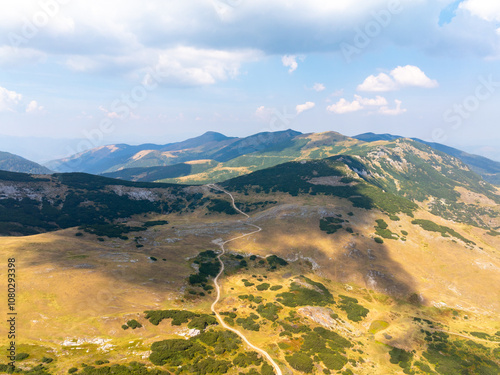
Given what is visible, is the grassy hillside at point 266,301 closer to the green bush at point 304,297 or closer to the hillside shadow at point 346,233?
the green bush at point 304,297

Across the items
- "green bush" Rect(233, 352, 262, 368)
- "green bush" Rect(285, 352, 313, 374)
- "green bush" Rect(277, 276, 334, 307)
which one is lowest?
"green bush" Rect(277, 276, 334, 307)

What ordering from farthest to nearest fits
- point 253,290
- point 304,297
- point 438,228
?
point 438,228
point 253,290
point 304,297

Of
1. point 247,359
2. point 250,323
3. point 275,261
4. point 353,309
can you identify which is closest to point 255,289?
point 250,323

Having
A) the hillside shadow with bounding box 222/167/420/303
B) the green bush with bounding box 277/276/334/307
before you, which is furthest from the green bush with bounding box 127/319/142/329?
the hillside shadow with bounding box 222/167/420/303

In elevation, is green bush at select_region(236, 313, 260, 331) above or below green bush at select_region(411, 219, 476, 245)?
below

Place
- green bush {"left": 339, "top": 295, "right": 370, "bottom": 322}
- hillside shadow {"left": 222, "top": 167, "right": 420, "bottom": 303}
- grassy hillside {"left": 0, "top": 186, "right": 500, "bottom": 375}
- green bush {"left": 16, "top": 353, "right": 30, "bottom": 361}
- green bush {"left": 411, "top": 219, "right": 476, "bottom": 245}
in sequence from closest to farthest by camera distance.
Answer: green bush {"left": 16, "top": 353, "right": 30, "bottom": 361} → grassy hillside {"left": 0, "top": 186, "right": 500, "bottom": 375} → green bush {"left": 339, "top": 295, "right": 370, "bottom": 322} → hillside shadow {"left": 222, "top": 167, "right": 420, "bottom": 303} → green bush {"left": 411, "top": 219, "right": 476, "bottom": 245}

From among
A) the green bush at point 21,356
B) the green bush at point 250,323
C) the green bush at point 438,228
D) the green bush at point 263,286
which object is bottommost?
the green bush at point 263,286

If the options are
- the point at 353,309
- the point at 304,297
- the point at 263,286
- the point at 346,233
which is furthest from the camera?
the point at 346,233

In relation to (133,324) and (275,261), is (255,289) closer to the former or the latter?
(275,261)

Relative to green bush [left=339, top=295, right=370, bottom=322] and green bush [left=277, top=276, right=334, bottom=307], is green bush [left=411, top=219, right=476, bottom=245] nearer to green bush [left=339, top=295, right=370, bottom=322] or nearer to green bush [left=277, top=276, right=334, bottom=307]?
green bush [left=339, top=295, right=370, bottom=322]

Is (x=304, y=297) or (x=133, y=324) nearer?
(x=133, y=324)

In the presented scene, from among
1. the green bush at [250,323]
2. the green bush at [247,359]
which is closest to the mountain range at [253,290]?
the green bush at [247,359]

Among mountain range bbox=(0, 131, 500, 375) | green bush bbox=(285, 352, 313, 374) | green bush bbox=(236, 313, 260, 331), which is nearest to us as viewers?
mountain range bbox=(0, 131, 500, 375)
